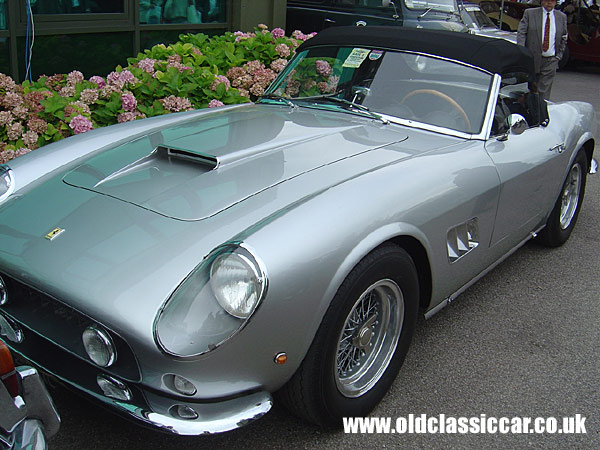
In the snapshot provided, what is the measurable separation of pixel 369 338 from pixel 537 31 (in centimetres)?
673

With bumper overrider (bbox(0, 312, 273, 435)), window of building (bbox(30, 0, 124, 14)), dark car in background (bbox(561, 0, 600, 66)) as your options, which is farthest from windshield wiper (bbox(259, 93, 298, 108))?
dark car in background (bbox(561, 0, 600, 66))

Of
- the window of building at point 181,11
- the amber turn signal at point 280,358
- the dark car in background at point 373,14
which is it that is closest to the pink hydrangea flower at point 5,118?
the amber turn signal at point 280,358

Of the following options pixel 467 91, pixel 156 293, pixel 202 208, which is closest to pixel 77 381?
pixel 156 293

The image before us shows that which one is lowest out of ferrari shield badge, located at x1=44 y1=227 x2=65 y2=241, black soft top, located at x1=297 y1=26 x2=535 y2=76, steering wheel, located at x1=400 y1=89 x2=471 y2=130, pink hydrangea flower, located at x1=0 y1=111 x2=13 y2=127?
pink hydrangea flower, located at x1=0 y1=111 x2=13 y2=127

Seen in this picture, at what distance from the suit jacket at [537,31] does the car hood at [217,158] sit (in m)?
5.60

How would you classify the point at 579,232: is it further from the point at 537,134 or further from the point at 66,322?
the point at 66,322

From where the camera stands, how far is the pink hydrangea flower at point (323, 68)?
12.5 ft

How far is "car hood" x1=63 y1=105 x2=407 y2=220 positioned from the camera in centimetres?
248

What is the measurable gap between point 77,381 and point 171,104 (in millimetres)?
3093

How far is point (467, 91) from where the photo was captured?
3.41 meters

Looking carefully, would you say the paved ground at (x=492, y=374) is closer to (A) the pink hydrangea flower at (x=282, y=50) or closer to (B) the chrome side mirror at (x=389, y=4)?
(A) the pink hydrangea flower at (x=282, y=50)

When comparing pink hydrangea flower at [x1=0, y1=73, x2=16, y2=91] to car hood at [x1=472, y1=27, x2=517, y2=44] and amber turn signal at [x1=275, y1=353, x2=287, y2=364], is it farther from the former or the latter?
car hood at [x1=472, y1=27, x2=517, y2=44]

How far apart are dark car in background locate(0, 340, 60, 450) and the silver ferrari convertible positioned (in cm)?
26

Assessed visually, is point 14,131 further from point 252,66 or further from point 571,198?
point 571,198
